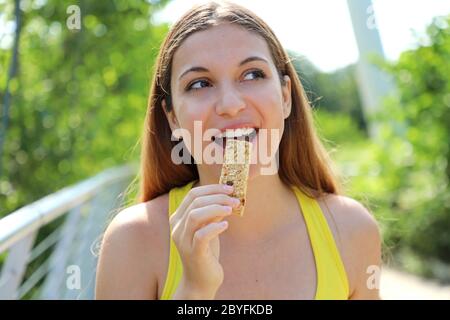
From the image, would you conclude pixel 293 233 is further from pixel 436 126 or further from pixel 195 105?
pixel 436 126

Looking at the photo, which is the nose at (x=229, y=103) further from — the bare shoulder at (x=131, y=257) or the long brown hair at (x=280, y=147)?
the bare shoulder at (x=131, y=257)

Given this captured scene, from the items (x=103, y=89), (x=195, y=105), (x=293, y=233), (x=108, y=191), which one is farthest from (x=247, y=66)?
(x=103, y=89)

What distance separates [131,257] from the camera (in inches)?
74.4

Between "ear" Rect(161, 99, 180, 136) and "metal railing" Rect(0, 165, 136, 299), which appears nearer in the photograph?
"ear" Rect(161, 99, 180, 136)

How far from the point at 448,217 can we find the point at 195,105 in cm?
427

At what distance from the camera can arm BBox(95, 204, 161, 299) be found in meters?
1.84

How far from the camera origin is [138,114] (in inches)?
233

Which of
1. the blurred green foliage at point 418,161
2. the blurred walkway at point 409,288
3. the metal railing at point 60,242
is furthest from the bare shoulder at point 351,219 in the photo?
the blurred green foliage at point 418,161

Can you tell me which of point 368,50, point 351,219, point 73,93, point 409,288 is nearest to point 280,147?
point 351,219

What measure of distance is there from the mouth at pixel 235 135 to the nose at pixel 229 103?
52mm

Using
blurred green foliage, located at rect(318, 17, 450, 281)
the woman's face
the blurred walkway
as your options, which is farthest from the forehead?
blurred green foliage, located at rect(318, 17, 450, 281)

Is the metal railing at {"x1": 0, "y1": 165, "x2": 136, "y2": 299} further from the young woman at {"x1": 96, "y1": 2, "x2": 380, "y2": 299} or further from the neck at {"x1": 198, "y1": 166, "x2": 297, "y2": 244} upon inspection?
the neck at {"x1": 198, "y1": 166, "x2": 297, "y2": 244}

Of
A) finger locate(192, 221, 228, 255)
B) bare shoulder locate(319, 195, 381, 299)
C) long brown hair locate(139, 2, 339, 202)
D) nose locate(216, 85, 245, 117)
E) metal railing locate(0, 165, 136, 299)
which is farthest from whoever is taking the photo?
metal railing locate(0, 165, 136, 299)

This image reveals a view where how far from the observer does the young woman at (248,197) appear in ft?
6.12
